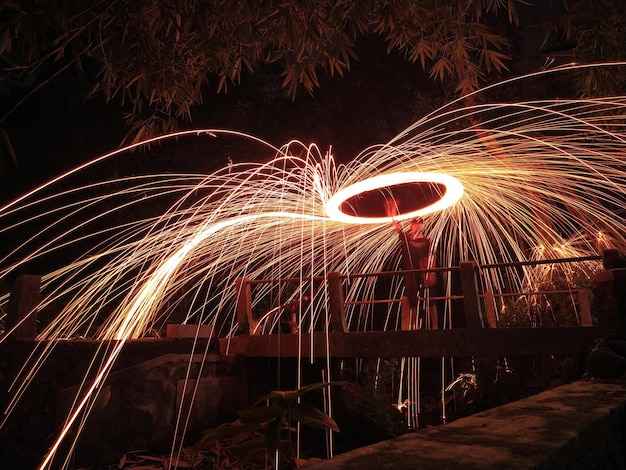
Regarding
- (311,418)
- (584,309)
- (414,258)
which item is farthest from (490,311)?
(311,418)

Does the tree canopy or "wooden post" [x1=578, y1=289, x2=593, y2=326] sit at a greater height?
the tree canopy

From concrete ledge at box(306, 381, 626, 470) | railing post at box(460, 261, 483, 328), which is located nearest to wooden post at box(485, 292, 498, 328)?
railing post at box(460, 261, 483, 328)

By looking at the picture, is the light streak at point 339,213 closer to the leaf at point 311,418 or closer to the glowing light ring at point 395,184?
the glowing light ring at point 395,184

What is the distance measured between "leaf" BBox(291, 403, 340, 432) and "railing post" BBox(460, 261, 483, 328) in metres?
4.44

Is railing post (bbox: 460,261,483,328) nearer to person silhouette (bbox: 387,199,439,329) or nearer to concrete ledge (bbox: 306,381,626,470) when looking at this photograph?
person silhouette (bbox: 387,199,439,329)

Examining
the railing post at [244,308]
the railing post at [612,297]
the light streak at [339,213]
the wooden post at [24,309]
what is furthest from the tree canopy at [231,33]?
the railing post at [244,308]

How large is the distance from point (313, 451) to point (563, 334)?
4541 mm

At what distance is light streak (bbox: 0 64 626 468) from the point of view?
25.9ft

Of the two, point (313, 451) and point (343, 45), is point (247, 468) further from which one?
point (343, 45)

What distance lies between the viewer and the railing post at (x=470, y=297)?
8031 mm

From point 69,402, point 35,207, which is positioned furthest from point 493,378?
point 35,207

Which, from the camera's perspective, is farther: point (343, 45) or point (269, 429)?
point (343, 45)

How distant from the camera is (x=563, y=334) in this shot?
7.28 metres

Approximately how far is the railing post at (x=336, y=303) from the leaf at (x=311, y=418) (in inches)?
192
